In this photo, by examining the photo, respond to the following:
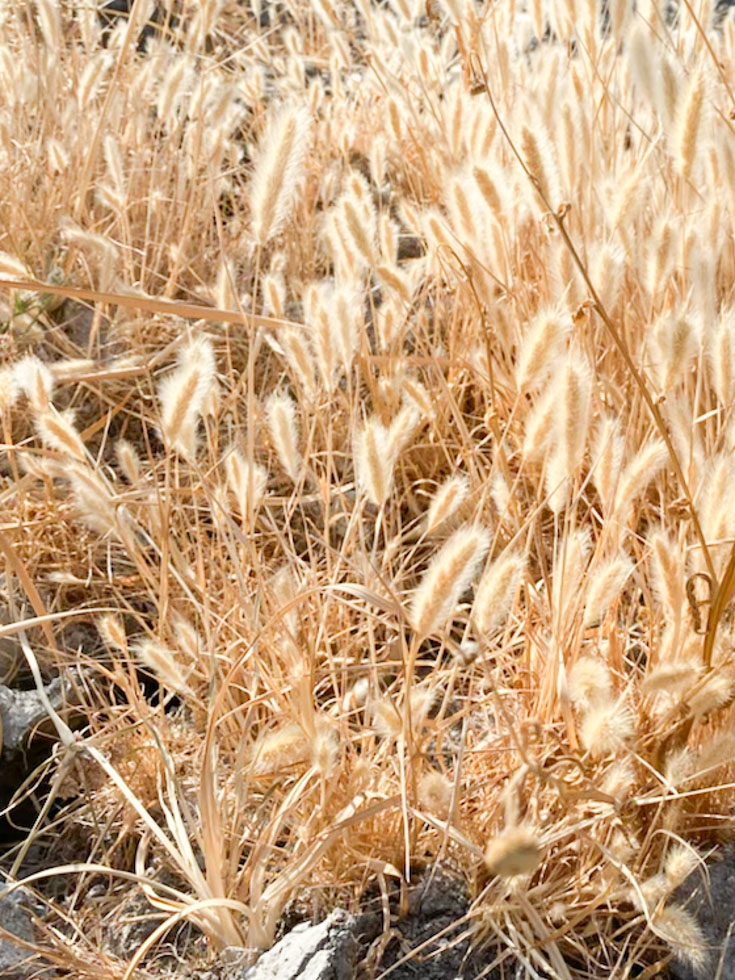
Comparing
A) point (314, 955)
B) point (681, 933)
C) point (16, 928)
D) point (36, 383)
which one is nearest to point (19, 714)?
point (16, 928)

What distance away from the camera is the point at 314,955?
1092 millimetres

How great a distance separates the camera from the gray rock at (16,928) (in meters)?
1.20

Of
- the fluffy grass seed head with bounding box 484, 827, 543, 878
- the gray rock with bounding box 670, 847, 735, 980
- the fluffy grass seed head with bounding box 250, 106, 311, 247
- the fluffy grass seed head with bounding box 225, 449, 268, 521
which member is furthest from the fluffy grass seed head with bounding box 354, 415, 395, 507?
the gray rock with bounding box 670, 847, 735, 980

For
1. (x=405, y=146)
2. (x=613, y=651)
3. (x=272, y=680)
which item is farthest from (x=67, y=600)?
(x=405, y=146)

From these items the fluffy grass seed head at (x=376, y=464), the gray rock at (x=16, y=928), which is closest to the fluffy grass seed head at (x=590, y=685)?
the fluffy grass seed head at (x=376, y=464)

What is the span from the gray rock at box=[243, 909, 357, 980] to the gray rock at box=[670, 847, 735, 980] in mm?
313

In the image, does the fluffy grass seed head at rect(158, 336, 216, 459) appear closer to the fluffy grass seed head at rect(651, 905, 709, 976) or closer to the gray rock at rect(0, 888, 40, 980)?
the gray rock at rect(0, 888, 40, 980)

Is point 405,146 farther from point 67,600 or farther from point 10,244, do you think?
point 67,600

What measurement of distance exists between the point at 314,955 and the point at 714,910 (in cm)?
40

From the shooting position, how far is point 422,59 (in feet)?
6.74

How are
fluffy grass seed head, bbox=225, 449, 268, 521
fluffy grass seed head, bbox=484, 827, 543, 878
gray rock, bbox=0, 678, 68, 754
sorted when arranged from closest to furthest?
fluffy grass seed head, bbox=484, 827, 543, 878 → fluffy grass seed head, bbox=225, 449, 268, 521 → gray rock, bbox=0, 678, 68, 754

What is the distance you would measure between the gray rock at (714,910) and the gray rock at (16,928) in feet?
2.06

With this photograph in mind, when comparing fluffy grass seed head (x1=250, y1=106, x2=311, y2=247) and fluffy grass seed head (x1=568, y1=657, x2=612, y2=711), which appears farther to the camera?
fluffy grass seed head (x1=250, y1=106, x2=311, y2=247)

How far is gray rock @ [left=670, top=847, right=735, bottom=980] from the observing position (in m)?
1.17
